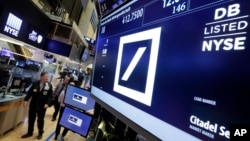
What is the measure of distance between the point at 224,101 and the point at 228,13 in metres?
0.25

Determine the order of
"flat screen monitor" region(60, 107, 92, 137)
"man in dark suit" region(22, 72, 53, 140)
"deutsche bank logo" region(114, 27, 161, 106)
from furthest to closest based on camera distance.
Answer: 1. "man in dark suit" region(22, 72, 53, 140)
2. "flat screen monitor" region(60, 107, 92, 137)
3. "deutsche bank logo" region(114, 27, 161, 106)

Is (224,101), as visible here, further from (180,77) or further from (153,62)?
(153,62)

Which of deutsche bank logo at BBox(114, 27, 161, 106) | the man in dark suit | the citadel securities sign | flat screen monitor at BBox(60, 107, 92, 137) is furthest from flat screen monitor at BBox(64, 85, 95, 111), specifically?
the man in dark suit

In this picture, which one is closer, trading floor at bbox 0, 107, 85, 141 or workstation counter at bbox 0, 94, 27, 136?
workstation counter at bbox 0, 94, 27, 136

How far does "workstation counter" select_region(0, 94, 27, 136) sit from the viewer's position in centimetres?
552

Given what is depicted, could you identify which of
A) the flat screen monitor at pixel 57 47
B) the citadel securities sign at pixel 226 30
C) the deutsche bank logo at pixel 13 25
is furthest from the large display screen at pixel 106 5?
the flat screen monitor at pixel 57 47

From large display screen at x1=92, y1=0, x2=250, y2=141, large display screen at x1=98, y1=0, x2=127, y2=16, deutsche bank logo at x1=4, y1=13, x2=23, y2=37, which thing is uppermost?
deutsche bank logo at x1=4, y1=13, x2=23, y2=37

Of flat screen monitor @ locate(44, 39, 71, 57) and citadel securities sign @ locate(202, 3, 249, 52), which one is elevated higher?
flat screen monitor @ locate(44, 39, 71, 57)

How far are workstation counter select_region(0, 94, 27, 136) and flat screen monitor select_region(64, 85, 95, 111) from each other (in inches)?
123

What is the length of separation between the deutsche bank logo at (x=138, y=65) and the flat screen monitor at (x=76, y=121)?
4.20 ft

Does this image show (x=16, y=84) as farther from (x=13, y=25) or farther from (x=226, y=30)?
(x=226, y=30)

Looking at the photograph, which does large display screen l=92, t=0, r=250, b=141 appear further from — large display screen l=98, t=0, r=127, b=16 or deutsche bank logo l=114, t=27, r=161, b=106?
large display screen l=98, t=0, r=127, b=16

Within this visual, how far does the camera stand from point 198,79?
0.68 meters

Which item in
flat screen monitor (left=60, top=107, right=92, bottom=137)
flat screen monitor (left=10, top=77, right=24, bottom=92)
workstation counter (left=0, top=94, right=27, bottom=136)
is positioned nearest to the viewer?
flat screen monitor (left=60, top=107, right=92, bottom=137)
